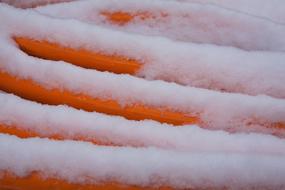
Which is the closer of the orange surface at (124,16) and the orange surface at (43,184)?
the orange surface at (43,184)

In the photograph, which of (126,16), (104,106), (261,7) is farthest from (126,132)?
(261,7)

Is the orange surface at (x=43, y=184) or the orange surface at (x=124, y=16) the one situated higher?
the orange surface at (x=124, y=16)

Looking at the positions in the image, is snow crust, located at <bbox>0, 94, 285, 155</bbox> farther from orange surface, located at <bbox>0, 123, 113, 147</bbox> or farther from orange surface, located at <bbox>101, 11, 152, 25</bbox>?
orange surface, located at <bbox>101, 11, 152, 25</bbox>

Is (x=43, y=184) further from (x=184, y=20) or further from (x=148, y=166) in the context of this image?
(x=184, y=20)

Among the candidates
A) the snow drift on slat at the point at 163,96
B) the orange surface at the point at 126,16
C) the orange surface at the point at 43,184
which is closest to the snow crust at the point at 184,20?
the orange surface at the point at 126,16

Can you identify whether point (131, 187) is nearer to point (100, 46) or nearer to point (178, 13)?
point (100, 46)

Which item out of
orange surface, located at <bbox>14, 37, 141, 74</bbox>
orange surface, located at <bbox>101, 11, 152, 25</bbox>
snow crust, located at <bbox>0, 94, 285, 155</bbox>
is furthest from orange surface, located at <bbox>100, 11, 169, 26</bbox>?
snow crust, located at <bbox>0, 94, 285, 155</bbox>

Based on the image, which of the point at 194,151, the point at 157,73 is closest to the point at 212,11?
the point at 157,73

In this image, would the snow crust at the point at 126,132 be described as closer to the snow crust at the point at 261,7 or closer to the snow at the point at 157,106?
the snow at the point at 157,106
